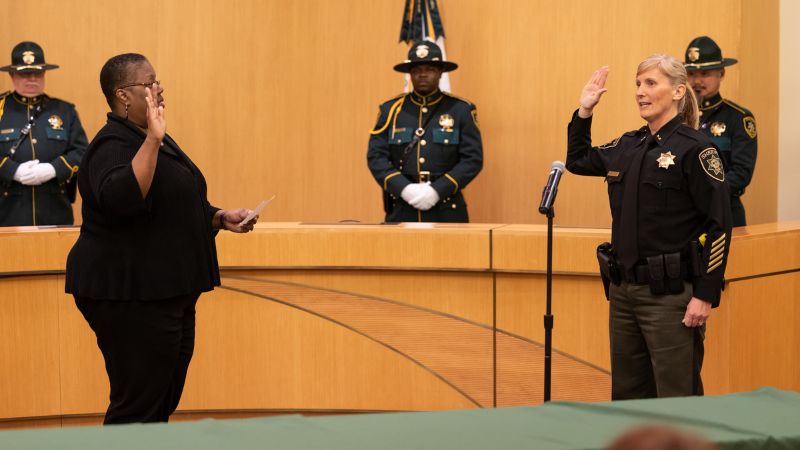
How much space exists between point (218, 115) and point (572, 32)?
2.53 meters

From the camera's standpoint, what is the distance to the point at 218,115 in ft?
23.7

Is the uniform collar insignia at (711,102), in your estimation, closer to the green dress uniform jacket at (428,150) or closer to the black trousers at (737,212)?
the black trousers at (737,212)

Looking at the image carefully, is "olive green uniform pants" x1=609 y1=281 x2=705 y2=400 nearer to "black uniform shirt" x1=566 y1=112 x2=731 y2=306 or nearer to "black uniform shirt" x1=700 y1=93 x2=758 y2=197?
"black uniform shirt" x1=566 y1=112 x2=731 y2=306

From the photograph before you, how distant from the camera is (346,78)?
7.30 m

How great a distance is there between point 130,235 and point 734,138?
3.57 meters

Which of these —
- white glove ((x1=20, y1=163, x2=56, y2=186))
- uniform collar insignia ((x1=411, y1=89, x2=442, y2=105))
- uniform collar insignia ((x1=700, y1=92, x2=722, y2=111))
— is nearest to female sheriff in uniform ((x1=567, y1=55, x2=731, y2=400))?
uniform collar insignia ((x1=700, y1=92, x2=722, y2=111))

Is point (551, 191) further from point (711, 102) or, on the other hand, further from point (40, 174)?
point (40, 174)

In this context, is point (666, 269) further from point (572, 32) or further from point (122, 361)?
point (572, 32)

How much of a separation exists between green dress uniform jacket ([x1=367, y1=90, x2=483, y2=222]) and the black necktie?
87.4 inches

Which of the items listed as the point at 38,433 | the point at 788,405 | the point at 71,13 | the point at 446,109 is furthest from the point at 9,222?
the point at 788,405

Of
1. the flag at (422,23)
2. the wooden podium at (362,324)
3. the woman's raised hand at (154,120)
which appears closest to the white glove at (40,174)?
the wooden podium at (362,324)

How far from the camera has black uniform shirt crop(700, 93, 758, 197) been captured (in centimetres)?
532

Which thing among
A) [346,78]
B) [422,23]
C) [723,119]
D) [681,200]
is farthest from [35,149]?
[681,200]

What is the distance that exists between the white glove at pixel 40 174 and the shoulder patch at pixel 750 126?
385 centimetres
